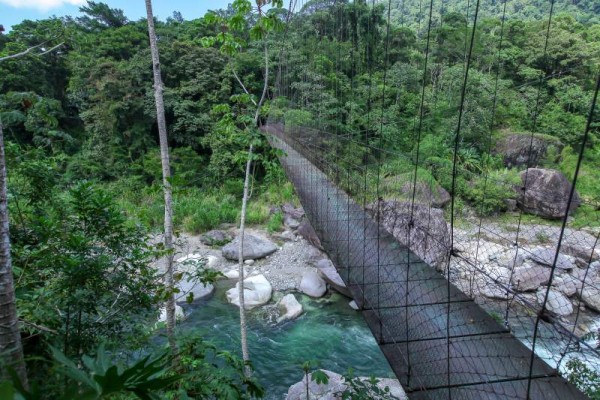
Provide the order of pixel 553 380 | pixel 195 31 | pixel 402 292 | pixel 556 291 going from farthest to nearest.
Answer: pixel 195 31
pixel 556 291
pixel 402 292
pixel 553 380

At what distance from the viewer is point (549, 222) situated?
5.83 metres

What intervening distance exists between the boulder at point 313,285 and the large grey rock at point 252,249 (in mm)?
1078

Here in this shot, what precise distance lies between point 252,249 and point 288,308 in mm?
1652

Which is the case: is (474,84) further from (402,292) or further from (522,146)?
(402,292)

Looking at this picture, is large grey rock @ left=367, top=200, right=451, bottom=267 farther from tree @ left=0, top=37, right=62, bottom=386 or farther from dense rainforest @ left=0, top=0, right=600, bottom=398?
tree @ left=0, top=37, right=62, bottom=386

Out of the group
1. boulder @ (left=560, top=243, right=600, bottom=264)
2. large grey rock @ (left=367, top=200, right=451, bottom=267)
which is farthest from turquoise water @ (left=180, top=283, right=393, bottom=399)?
boulder @ (left=560, top=243, right=600, bottom=264)

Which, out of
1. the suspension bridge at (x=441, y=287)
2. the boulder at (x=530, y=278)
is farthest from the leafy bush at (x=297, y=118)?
the boulder at (x=530, y=278)

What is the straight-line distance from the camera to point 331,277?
4.13 m

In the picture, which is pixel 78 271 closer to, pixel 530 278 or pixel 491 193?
pixel 530 278

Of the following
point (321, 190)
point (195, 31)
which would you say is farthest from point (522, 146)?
point (195, 31)

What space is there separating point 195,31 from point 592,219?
10318 mm


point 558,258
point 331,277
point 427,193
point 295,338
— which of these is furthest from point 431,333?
point 427,193

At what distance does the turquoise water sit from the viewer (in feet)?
9.30

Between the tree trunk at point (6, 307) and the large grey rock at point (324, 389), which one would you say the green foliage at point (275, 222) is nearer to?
the large grey rock at point (324, 389)
